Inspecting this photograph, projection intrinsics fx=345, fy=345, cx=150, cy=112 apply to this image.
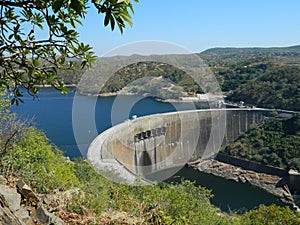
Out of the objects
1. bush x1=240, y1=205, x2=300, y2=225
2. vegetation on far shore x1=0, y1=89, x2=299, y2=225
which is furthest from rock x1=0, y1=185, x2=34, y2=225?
bush x1=240, y1=205, x2=300, y2=225

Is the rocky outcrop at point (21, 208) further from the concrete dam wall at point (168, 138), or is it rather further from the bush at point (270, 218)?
the concrete dam wall at point (168, 138)

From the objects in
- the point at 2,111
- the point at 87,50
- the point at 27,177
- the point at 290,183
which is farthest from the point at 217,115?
the point at 87,50

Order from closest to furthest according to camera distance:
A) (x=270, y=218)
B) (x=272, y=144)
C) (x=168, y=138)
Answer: (x=270, y=218) → (x=168, y=138) → (x=272, y=144)

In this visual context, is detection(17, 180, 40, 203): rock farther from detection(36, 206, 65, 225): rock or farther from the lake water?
the lake water

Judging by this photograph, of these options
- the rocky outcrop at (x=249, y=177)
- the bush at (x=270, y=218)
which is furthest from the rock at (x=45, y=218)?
the rocky outcrop at (x=249, y=177)

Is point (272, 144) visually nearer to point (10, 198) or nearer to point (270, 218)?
point (270, 218)

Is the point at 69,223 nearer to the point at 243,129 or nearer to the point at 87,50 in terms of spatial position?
the point at 87,50

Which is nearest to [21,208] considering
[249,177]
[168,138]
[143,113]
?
[168,138]
